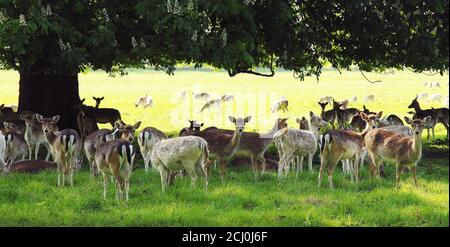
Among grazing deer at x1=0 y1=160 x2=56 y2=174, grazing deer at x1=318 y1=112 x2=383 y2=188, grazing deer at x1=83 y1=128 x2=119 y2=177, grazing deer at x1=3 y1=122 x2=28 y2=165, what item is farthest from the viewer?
grazing deer at x1=3 y1=122 x2=28 y2=165

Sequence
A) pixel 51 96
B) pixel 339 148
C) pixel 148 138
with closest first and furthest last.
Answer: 1. pixel 339 148
2. pixel 148 138
3. pixel 51 96

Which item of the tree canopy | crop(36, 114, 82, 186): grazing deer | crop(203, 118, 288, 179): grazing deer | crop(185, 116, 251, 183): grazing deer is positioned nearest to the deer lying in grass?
crop(203, 118, 288, 179): grazing deer

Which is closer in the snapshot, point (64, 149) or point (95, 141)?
point (64, 149)

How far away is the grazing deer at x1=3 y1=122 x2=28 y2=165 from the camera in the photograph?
1484cm

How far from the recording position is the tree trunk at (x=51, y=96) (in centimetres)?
1919

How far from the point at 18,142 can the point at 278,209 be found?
7177mm

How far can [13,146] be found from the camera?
15.0 m

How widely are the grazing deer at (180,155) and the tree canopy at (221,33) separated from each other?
2.40m

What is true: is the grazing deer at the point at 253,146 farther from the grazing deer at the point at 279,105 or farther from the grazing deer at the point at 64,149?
the grazing deer at the point at 279,105

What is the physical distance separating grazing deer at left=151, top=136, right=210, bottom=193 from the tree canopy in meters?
2.40

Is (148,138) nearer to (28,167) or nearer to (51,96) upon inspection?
(28,167)

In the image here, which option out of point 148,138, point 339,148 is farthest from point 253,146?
point 148,138

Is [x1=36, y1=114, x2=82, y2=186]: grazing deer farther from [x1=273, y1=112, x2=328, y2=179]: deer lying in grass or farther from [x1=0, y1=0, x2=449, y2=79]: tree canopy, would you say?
→ [x1=273, y1=112, x2=328, y2=179]: deer lying in grass

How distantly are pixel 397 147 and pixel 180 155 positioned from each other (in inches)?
158
